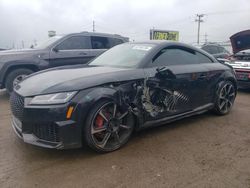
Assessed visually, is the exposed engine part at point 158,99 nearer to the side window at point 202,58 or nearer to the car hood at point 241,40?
the side window at point 202,58

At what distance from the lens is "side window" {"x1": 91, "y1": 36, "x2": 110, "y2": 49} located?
8.14 meters

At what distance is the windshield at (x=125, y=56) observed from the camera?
13.0 ft

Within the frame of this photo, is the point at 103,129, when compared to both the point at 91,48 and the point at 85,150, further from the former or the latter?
the point at 91,48

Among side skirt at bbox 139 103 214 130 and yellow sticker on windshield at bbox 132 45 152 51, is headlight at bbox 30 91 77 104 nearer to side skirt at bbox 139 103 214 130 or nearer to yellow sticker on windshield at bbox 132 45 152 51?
side skirt at bbox 139 103 214 130

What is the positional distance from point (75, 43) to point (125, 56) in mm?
3884

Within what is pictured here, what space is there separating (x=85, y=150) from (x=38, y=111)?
862 mm

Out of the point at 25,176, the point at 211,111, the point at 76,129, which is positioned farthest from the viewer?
the point at 211,111

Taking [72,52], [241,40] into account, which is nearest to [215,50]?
[241,40]

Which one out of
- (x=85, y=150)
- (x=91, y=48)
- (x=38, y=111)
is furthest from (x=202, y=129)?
(x=91, y=48)

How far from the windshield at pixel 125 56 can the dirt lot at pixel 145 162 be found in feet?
3.68

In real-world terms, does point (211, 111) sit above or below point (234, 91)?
below

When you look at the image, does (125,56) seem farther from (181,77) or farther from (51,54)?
(51,54)

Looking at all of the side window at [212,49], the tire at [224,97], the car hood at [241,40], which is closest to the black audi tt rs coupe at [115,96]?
the tire at [224,97]

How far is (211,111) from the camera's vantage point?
5238mm
